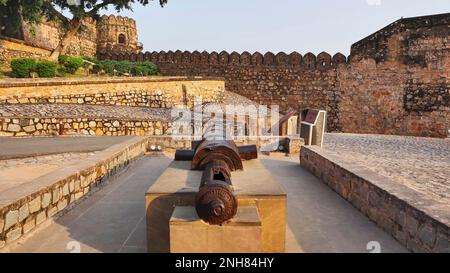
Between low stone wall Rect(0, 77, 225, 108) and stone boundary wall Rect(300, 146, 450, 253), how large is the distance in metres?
11.2

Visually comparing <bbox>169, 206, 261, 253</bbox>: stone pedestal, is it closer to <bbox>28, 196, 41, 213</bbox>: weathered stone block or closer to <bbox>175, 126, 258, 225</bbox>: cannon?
<bbox>175, 126, 258, 225</bbox>: cannon

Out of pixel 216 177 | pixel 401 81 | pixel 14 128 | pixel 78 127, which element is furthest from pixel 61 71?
pixel 401 81

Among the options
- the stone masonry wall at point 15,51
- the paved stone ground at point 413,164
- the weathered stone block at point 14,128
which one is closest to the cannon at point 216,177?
the paved stone ground at point 413,164

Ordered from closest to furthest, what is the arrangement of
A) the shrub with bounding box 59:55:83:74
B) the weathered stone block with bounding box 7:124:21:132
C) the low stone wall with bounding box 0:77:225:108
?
the weathered stone block with bounding box 7:124:21:132 < the low stone wall with bounding box 0:77:225:108 < the shrub with bounding box 59:55:83:74

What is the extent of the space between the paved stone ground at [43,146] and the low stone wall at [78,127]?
1.83ft

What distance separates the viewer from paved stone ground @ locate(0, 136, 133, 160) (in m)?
7.01

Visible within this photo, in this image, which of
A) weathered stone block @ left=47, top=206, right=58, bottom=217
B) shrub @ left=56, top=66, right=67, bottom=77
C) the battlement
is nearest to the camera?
weathered stone block @ left=47, top=206, right=58, bottom=217

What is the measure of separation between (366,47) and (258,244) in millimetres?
21287

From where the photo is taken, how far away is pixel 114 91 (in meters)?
15.4

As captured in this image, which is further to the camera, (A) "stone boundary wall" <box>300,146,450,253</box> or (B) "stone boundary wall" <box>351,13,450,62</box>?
(B) "stone boundary wall" <box>351,13,450,62</box>

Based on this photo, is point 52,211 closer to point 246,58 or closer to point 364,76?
point 364,76

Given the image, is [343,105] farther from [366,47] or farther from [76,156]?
[76,156]

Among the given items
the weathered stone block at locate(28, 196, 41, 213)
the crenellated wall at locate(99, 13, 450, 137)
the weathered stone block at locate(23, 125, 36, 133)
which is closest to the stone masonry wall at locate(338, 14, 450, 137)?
the crenellated wall at locate(99, 13, 450, 137)
